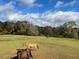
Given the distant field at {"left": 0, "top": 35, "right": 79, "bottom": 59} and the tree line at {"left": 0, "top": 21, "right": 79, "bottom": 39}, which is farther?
the tree line at {"left": 0, "top": 21, "right": 79, "bottom": 39}

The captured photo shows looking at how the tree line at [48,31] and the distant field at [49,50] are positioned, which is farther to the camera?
the tree line at [48,31]

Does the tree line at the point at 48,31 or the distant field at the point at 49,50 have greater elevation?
the tree line at the point at 48,31

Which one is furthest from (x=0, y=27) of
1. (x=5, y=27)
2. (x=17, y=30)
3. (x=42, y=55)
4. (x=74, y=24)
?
(x=42, y=55)

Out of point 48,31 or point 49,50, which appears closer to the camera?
point 49,50

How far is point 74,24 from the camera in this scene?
313ft

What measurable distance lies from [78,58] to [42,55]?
479cm

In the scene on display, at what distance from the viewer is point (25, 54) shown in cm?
2248

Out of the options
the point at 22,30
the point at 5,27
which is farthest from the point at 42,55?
the point at 5,27

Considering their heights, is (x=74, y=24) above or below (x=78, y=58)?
above

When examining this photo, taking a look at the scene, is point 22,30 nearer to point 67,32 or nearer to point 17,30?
point 17,30

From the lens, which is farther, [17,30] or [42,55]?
[17,30]

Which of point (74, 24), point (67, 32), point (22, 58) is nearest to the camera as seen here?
point (22, 58)

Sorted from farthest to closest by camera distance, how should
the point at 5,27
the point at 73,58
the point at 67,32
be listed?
the point at 5,27
the point at 67,32
the point at 73,58

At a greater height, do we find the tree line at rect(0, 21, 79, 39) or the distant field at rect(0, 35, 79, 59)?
the tree line at rect(0, 21, 79, 39)
